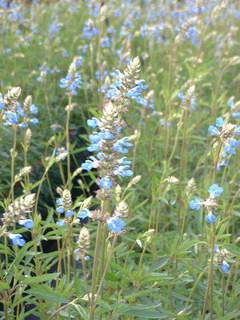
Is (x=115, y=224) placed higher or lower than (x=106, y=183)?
lower

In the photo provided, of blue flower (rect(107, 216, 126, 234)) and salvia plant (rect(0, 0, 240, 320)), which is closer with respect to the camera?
blue flower (rect(107, 216, 126, 234))

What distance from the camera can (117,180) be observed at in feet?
11.9

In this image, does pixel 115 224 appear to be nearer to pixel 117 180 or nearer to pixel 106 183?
pixel 106 183

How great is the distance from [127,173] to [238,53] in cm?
527

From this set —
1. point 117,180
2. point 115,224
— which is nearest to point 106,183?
point 115,224

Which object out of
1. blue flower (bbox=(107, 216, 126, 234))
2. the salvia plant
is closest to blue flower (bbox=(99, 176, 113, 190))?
the salvia plant

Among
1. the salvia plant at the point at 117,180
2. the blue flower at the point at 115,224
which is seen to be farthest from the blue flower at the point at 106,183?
the blue flower at the point at 115,224

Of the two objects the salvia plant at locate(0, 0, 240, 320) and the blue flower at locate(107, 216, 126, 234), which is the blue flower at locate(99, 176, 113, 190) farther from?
the blue flower at locate(107, 216, 126, 234)

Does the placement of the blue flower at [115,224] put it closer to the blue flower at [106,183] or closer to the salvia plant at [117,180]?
the salvia plant at [117,180]

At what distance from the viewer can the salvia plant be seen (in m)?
2.14

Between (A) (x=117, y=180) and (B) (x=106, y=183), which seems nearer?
(B) (x=106, y=183)

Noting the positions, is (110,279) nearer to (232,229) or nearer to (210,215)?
(210,215)

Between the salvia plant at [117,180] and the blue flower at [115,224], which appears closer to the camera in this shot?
the blue flower at [115,224]

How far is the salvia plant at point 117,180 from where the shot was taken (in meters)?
2.14
